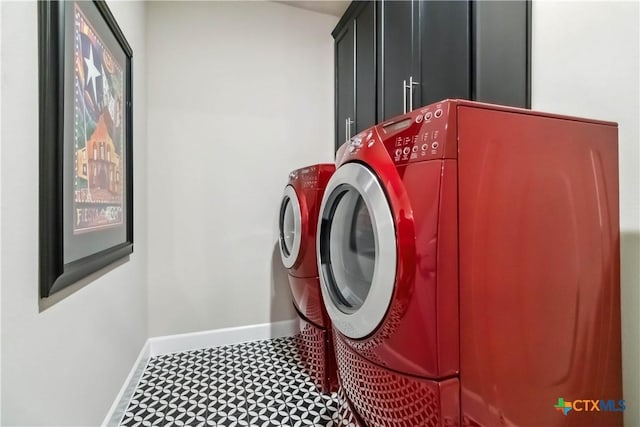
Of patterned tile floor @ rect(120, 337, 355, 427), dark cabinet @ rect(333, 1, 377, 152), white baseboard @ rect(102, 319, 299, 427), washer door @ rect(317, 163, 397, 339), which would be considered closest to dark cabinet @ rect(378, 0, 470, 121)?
dark cabinet @ rect(333, 1, 377, 152)

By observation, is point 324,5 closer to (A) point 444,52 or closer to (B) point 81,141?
(A) point 444,52

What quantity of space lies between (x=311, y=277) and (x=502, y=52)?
1.34 metres

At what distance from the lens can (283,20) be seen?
2.32m

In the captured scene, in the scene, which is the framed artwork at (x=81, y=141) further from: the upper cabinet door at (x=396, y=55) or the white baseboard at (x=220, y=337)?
the upper cabinet door at (x=396, y=55)

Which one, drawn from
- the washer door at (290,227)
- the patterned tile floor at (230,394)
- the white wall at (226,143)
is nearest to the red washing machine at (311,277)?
the washer door at (290,227)

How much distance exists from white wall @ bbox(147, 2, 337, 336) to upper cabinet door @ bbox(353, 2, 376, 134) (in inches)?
18.4

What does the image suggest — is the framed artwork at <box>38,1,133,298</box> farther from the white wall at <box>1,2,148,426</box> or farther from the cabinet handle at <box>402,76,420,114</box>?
the cabinet handle at <box>402,76,420,114</box>

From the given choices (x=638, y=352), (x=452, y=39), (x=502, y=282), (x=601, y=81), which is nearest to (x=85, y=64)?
(x=452, y=39)

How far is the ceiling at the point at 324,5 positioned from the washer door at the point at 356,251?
1965mm

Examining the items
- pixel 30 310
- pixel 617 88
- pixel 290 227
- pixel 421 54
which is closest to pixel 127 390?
pixel 30 310

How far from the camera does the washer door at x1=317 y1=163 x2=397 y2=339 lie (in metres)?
0.77

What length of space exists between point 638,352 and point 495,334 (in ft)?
1.99

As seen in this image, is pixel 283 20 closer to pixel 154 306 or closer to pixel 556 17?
pixel 556 17

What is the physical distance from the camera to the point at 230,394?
159cm
